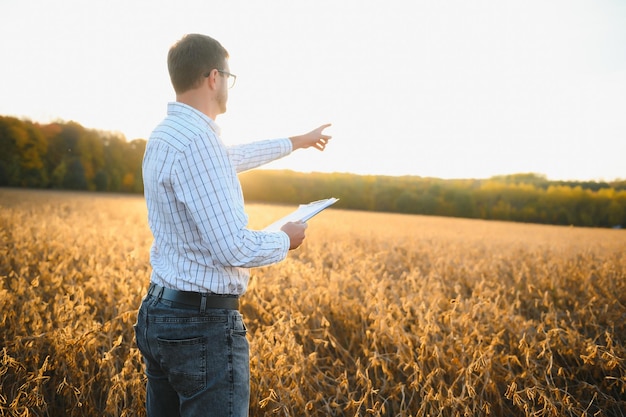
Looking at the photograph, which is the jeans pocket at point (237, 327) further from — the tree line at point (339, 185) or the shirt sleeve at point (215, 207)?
the tree line at point (339, 185)

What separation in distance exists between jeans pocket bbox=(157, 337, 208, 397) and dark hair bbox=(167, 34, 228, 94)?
1.06m

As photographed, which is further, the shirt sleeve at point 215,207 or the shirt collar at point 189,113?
the shirt collar at point 189,113

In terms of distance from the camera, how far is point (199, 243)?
1.65 metres

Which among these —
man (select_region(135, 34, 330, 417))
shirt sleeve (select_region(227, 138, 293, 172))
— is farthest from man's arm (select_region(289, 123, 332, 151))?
man (select_region(135, 34, 330, 417))

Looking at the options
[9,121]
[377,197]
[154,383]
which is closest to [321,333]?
[154,383]

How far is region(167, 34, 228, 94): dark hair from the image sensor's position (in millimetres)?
1650

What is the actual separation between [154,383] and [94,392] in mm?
1592

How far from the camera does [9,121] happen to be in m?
34.9

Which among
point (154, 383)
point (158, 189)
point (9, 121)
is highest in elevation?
point (9, 121)

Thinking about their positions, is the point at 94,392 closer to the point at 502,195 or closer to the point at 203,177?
the point at 203,177

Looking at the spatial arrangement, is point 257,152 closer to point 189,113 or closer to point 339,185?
point 189,113

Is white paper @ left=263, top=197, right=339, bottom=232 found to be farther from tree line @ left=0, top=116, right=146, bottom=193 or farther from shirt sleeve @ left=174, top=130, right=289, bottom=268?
tree line @ left=0, top=116, right=146, bottom=193

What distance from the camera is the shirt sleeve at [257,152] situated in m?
2.30

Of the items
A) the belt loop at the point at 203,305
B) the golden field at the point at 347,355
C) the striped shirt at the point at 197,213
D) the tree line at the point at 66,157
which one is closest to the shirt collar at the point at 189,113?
the striped shirt at the point at 197,213
